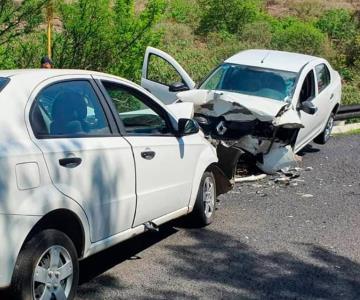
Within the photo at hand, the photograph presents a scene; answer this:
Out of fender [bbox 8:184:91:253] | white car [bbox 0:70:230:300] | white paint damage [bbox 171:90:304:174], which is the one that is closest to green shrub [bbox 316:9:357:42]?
white paint damage [bbox 171:90:304:174]

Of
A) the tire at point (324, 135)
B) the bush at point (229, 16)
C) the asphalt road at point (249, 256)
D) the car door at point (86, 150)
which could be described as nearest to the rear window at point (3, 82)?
the car door at point (86, 150)

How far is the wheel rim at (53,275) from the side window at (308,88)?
7.22m

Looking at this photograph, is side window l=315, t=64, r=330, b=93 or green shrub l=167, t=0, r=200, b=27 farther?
green shrub l=167, t=0, r=200, b=27

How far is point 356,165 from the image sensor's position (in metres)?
11.8

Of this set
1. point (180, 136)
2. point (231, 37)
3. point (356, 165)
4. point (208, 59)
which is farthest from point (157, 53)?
point (231, 37)

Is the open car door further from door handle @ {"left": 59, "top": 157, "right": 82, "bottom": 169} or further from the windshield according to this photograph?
door handle @ {"left": 59, "top": 157, "right": 82, "bottom": 169}

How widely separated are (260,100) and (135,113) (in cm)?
445

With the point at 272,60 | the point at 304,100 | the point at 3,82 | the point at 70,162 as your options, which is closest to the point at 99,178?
the point at 70,162

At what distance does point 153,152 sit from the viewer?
20.5ft

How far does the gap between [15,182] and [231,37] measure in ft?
82.7

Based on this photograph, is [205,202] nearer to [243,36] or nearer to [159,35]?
Answer: [159,35]

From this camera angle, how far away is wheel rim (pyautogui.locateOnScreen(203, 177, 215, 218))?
764 cm

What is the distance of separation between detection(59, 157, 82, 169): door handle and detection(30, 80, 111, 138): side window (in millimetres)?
201

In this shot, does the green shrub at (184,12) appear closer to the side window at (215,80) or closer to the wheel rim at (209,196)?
the side window at (215,80)
